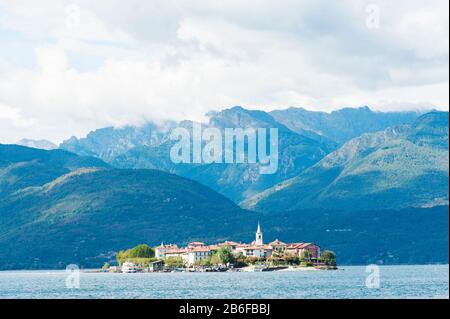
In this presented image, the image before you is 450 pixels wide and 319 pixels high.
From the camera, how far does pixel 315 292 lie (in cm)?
16062
